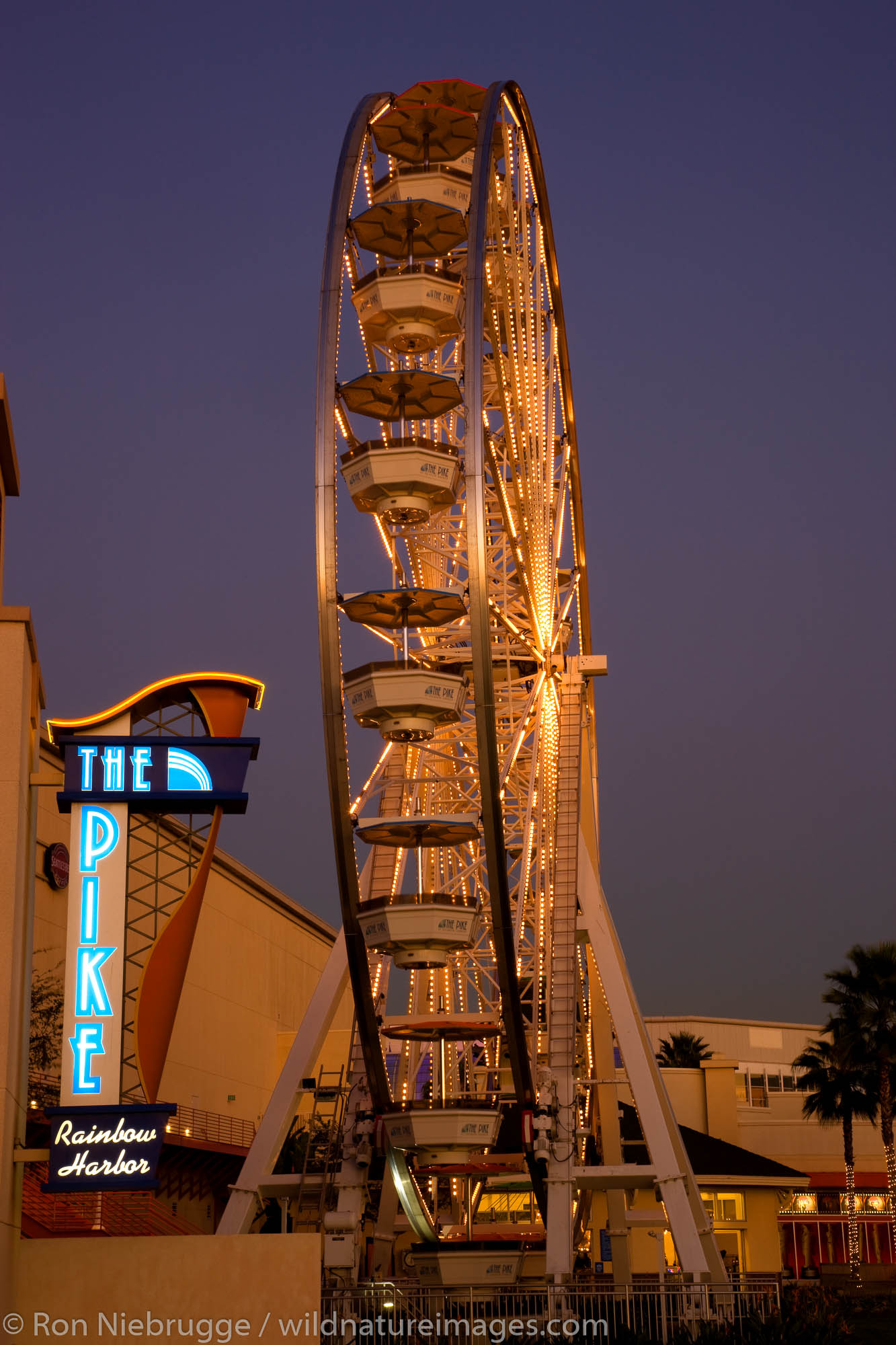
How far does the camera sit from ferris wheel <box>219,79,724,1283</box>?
26.8 meters

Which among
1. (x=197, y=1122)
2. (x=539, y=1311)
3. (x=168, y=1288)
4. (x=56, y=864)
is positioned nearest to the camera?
(x=168, y=1288)

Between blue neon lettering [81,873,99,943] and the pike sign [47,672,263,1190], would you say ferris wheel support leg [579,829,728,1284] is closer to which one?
the pike sign [47,672,263,1190]

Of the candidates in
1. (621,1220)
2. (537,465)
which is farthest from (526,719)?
(621,1220)

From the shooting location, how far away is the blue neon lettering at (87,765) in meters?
20.1

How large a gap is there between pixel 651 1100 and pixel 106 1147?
41.3ft

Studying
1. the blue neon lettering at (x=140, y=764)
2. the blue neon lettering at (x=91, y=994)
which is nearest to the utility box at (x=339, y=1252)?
the blue neon lettering at (x=91, y=994)

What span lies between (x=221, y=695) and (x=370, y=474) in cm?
855

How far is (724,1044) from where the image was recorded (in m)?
81.7

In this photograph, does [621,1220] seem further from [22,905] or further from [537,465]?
[22,905]

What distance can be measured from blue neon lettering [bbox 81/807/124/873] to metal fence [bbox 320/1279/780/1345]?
742cm

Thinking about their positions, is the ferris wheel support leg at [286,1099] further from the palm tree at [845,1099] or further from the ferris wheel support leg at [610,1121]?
the palm tree at [845,1099]

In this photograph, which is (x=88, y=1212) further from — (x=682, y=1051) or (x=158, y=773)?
(x=682, y=1051)

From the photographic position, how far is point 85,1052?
1898 cm

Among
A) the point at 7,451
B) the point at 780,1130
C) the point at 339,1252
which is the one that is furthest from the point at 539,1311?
the point at 780,1130
